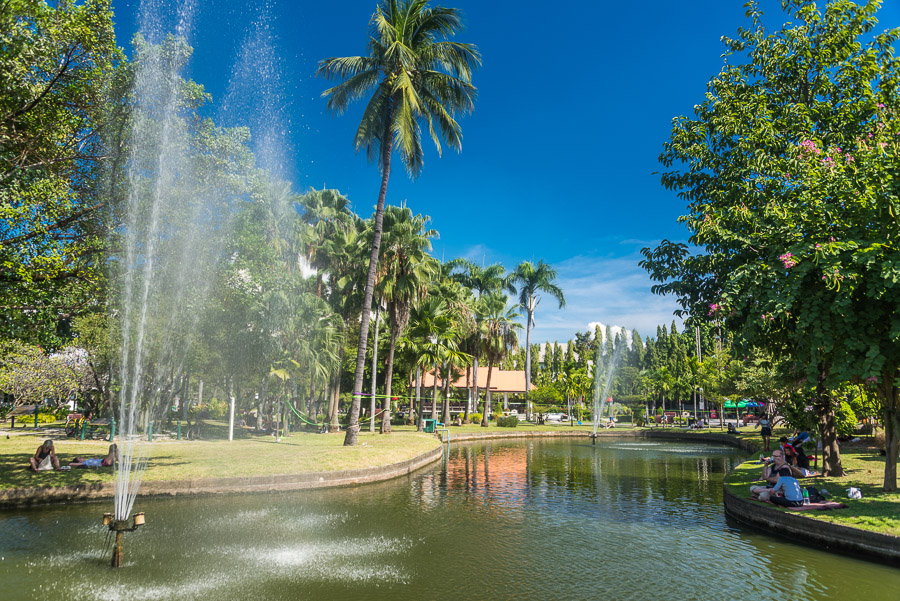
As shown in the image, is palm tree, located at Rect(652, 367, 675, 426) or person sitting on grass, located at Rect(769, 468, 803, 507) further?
palm tree, located at Rect(652, 367, 675, 426)

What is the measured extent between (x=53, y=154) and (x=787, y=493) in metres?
19.5

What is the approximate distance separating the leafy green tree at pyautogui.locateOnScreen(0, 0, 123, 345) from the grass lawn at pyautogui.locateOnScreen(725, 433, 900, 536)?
17762 mm

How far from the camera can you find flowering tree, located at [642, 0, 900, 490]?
33.4ft

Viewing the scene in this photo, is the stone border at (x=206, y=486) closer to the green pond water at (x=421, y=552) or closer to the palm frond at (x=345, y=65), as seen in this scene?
the green pond water at (x=421, y=552)

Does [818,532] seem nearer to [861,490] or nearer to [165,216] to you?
[861,490]

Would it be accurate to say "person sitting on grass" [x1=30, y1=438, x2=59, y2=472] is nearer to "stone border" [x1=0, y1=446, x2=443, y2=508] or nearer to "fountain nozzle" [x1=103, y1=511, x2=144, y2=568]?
"stone border" [x1=0, y1=446, x2=443, y2=508]

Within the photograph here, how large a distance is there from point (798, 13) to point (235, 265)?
81.0ft

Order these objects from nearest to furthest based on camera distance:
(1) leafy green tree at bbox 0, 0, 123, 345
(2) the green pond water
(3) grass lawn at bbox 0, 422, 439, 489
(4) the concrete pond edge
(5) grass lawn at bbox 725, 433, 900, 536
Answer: (2) the green pond water < (4) the concrete pond edge < (5) grass lawn at bbox 725, 433, 900, 536 < (1) leafy green tree at bbox 0, 0, 123, 345 < (3) grass lawn at bbox 0, 422, 439, 489

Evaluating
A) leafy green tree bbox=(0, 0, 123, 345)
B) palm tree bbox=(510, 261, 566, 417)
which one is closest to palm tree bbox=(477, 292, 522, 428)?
palm tree bbox=(510, 261, 566, 417)

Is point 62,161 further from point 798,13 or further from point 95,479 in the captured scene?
point 798,13

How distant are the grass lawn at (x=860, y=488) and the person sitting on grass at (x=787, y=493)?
9.4 inches

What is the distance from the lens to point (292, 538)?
10305 millimetres

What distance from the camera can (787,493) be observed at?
11484 mm

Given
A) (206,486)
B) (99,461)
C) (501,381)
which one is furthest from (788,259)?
(501,381)
